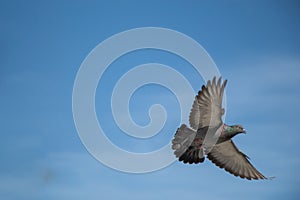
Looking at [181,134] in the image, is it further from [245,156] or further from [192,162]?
[245,156]

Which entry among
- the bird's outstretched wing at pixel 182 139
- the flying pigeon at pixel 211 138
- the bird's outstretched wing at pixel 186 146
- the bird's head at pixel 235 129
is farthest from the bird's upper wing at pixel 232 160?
the bird's outstretched wing at pixel 182 139

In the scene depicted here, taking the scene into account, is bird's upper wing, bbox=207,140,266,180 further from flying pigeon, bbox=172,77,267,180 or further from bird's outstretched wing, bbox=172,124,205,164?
bird's outstretched wing, bbox=172,124,205,164

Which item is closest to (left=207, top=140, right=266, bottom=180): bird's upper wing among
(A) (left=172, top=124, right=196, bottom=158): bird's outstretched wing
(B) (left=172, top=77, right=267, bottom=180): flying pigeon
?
(B) (left=172, top=77, right=267, bottom=180): flying pigeon

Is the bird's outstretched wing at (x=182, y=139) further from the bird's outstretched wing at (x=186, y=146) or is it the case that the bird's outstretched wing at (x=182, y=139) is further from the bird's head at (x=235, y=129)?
the bird's head at (x=235, y=129)

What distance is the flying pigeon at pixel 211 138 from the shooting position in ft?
45.7

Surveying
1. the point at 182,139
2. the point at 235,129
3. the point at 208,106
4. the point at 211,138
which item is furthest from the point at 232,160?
the point at 208,106

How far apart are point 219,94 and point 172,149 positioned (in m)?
1.98

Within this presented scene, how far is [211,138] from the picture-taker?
14.8 metres

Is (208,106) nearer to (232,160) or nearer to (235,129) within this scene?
(235,129)

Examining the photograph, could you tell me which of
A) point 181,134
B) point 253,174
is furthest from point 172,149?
point 253,174

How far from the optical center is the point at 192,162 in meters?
14.6

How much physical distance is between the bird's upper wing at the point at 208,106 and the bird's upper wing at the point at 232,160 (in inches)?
49.6

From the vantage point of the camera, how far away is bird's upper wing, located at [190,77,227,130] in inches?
543

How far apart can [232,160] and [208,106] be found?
7.95ft
